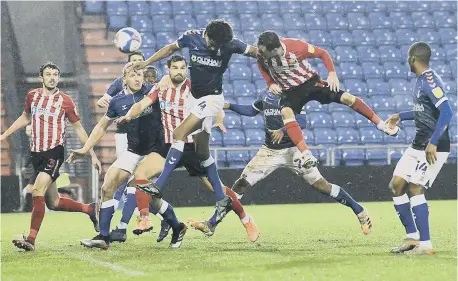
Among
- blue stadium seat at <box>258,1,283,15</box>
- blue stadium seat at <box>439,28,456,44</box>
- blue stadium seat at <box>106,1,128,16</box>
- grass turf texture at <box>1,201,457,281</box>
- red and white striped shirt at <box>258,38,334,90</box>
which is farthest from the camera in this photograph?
blue stadium seat at <box>439,28,456,44</box>

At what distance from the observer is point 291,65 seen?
8.98 metres

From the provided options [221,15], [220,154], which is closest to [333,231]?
[220,154]

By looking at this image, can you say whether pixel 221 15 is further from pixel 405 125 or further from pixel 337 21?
pixel 405 125

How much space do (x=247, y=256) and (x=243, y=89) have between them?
531 inches

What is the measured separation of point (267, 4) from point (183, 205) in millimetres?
7755

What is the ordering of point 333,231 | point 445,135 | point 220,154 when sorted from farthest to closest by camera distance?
point 220,154 → point 333,231 → point 445,135

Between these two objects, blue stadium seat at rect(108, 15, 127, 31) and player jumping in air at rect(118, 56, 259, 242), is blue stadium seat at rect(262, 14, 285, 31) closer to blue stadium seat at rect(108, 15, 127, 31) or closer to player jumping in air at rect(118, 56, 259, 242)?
blue stadium seat at rect(108, 15, 127, 31)

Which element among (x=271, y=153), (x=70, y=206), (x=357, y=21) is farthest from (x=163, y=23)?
(x=70, y=206)

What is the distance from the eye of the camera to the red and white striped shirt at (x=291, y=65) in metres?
8.93

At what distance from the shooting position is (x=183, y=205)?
17.1m

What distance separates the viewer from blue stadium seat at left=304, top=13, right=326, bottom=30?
22719mm

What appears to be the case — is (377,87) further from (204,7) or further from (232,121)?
(204,7)

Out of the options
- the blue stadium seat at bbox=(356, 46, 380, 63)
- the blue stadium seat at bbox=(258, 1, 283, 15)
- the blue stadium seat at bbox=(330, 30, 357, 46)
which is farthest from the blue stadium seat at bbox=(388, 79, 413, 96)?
the blue stadium seat at bbox=(258, 1, 283, 15)

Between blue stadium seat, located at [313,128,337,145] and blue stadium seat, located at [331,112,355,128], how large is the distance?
0.35 meters
